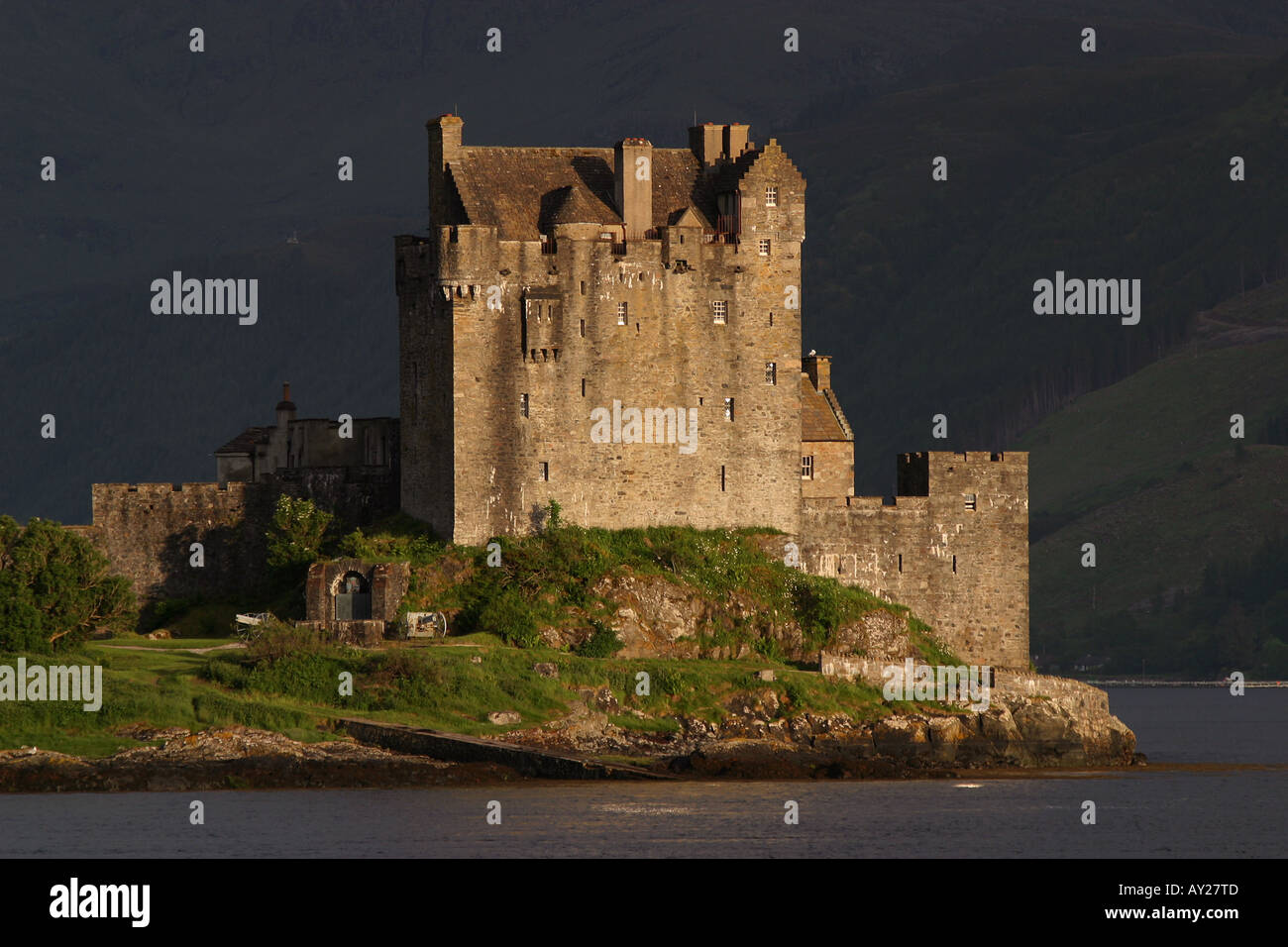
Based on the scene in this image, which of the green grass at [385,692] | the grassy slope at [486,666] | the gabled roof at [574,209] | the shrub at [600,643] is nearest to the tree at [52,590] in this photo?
the green grass at [385,692]

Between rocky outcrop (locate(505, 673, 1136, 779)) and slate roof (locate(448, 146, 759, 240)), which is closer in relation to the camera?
rocky outcrop (locate(505, 673, 1136, 779))

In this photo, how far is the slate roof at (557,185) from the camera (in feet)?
298

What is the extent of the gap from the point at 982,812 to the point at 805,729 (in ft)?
31.7

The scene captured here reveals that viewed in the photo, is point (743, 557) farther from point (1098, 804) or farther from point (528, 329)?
point (1098, 804)

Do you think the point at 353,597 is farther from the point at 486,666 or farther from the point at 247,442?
the point at 247,442

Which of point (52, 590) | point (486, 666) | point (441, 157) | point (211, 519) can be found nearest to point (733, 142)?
point (441, 157)

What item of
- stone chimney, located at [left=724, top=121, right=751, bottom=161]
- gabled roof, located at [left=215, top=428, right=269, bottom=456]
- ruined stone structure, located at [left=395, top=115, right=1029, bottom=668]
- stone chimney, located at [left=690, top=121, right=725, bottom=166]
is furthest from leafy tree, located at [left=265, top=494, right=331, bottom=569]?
stone chimney, located at [left=724, top=121, right=751, bottom=161]

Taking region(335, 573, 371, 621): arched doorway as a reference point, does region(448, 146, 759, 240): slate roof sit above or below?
above

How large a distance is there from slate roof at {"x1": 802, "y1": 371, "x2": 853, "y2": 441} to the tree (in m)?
26.5

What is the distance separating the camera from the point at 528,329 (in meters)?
89.9

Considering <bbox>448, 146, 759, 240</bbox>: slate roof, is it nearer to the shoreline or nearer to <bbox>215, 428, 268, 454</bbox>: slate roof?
<bbox>215, 428, 268, 454</bbox>: slate roof

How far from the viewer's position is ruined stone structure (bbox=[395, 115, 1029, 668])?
295 feet

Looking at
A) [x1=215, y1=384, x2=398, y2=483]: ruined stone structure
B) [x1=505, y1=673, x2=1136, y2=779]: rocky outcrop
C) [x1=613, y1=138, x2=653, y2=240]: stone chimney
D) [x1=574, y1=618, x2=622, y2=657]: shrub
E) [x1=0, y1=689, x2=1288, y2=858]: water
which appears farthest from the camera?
[x1=215, y1=384, x2=398, y2=483]: ruined stone structure
